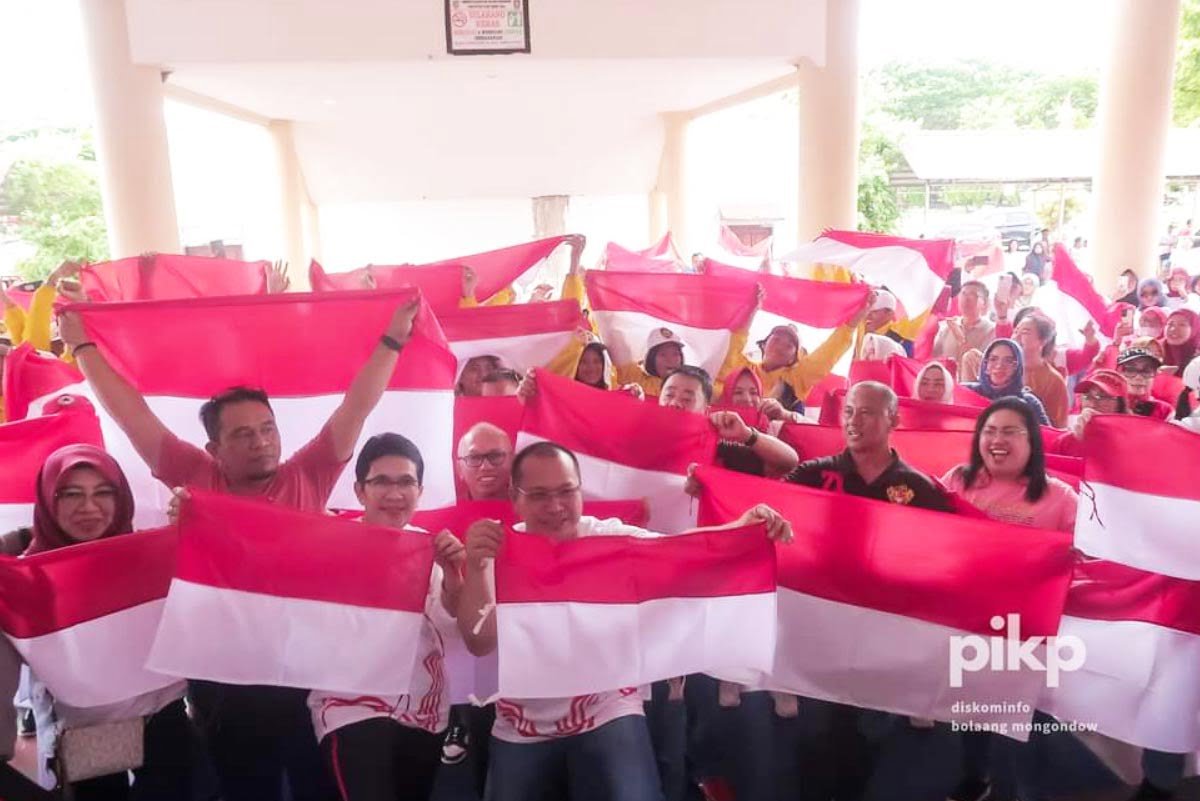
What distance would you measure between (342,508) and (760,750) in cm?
191

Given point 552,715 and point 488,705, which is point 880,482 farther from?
point 488,705

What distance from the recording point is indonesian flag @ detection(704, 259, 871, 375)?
5836 millimetres

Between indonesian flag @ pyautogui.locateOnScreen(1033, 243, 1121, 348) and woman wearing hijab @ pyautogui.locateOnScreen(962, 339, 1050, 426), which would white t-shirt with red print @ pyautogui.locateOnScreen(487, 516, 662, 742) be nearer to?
woman wearing hijab @ pyautogui.locateOnScreen(962, 339, 1050, 426)

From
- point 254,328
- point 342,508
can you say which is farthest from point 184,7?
point 342,508

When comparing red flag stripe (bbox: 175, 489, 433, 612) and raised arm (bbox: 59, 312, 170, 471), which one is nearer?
red flag stripe (bbox: 175, 489, 433, 612)

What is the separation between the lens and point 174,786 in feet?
9.18

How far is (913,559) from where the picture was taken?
2.94 meters

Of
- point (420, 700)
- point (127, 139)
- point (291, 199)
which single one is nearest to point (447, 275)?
point (420, 700)

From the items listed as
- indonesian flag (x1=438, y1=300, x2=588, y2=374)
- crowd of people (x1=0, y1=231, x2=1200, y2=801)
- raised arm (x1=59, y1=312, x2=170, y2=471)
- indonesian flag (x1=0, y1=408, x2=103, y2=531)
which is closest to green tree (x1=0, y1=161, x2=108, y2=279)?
indonesian flag (x1=438, y1=300, x2=588, y2=374)

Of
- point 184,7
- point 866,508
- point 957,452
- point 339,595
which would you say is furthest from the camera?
point 184,7

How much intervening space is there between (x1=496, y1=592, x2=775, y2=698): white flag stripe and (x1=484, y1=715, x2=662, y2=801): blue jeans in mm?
157

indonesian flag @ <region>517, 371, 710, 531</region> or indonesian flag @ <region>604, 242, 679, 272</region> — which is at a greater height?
indonesian flag @ <region>604, 242, 679, 272</region>

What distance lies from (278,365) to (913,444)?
9.19 ft

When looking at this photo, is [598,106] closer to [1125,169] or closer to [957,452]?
[1125,169]
